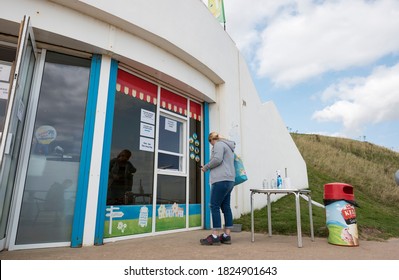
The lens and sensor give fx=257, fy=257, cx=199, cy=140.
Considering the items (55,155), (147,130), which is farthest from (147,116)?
(55,155)

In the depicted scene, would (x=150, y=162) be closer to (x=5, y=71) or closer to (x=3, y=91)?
(x=3, y=91)

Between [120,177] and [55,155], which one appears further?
[120,177]

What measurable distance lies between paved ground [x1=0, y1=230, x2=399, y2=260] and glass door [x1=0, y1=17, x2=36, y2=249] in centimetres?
76

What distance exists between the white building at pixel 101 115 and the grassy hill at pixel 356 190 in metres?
1.27

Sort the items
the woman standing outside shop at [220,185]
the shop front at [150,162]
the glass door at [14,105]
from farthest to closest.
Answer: the shop front at [150,162] < the woman standing outside shop at [220,185] < the glass door at [14,105]

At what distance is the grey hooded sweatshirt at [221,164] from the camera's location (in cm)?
377

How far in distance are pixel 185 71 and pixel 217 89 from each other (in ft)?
4.08

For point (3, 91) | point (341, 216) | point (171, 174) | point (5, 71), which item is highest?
point (5, 71)

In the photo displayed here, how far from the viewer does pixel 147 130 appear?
15.6 feet

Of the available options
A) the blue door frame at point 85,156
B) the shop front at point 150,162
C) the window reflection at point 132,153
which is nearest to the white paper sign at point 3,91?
the blue door frame at point 85,156

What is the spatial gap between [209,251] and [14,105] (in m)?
2.86

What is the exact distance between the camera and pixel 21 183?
10.9 ft

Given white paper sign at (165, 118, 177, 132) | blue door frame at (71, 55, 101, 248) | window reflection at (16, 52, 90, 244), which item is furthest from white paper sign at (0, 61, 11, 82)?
white paper sign at (165, 118, 177, 132)

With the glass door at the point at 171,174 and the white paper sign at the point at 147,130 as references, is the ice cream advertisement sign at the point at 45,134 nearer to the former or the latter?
the white paper sign at the point at 147,130
